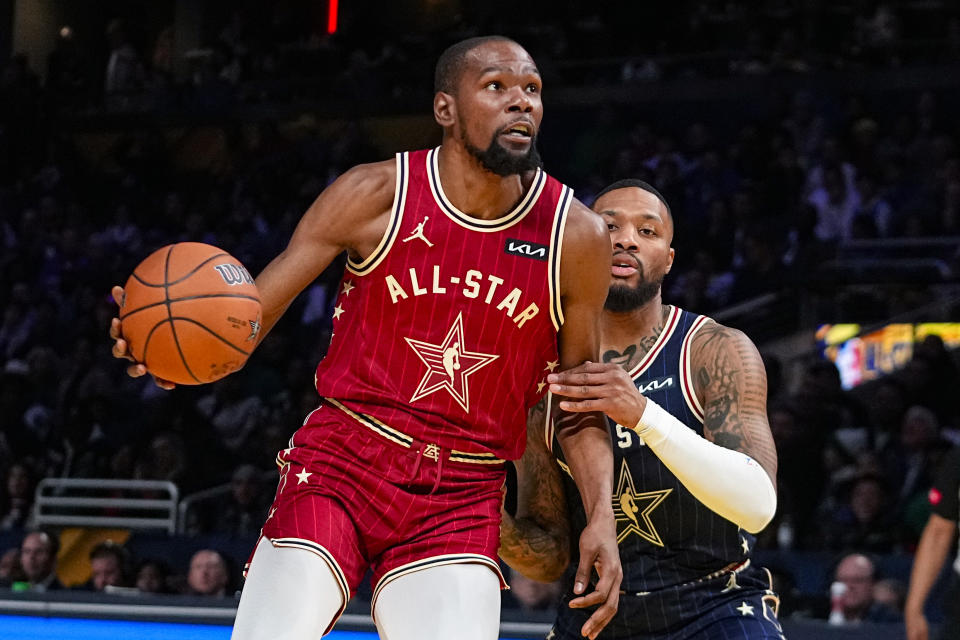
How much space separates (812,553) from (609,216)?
11.3 feet

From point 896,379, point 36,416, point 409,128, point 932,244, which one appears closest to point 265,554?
point 896,379

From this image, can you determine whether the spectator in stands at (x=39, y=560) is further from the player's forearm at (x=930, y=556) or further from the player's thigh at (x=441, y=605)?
the player's thigh at (x=441, y=605)

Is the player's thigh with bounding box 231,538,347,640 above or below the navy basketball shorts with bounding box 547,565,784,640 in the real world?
above

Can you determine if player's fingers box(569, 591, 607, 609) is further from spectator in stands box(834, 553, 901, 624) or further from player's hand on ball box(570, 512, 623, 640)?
spectator in stands box(834, 553, 901, 624)

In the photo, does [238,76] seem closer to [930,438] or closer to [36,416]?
[36,416]

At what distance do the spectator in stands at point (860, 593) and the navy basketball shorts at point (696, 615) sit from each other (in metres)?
2.89

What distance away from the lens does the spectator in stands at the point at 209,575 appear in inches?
283

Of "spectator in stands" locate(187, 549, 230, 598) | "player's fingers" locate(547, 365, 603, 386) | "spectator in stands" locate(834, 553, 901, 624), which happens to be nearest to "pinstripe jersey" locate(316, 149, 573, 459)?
"player's fingers" locate(547, 365, 603, 386)

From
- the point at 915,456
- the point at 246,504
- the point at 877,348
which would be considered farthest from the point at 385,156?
the point at 915,456

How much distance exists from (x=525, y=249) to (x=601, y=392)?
0.41 meters

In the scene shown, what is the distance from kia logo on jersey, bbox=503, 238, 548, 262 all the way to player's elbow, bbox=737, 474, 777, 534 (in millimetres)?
815

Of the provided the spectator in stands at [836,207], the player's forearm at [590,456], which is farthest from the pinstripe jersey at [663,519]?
the spectator in stands at [836,207]

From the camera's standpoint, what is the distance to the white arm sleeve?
3.19 m

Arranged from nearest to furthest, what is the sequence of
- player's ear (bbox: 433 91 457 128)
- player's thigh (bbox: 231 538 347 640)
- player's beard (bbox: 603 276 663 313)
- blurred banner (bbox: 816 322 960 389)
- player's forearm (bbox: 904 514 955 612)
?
1. player's thigh (bbox: 231 538 347 640)
2. player's ear (bbox: 433 91 457 128)
3. player's beard (bbox: 603 276 663 313)
4. player's forearm (bbox: 904 514 955 612)
5. blurred banner (bbox: 816 322 960 389)
